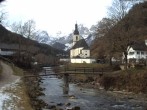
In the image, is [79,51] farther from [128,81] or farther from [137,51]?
[128,81]

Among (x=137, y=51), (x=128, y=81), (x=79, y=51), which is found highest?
(x=79, y=51)

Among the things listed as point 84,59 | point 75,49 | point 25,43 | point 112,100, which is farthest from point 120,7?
point 75,49

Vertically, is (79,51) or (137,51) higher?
(79,51)

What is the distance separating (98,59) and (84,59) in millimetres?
16437

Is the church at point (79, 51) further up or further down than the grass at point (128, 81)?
further up

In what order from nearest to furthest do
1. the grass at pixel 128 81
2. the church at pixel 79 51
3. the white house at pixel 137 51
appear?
the grass at pixel 128 81 → the white house at pixel 137 51 → the church at pixel 79 51

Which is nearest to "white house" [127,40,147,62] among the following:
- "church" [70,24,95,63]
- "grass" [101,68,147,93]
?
"church" [70,24,95,63]

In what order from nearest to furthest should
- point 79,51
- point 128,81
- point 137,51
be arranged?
point 128,81
point 137,51
point 79,51

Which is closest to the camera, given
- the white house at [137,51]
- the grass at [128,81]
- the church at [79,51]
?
the grass at [128,81]

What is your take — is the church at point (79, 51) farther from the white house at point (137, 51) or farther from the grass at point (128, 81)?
the grass at point (128, 81)

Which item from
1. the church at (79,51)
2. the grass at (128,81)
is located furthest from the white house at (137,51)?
the grass at (128,81)

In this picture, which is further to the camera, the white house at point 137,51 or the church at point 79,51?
the church at point 79,51

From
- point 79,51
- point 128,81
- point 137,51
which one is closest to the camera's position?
point 128,81

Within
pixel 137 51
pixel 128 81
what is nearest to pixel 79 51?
pixel 137 51
